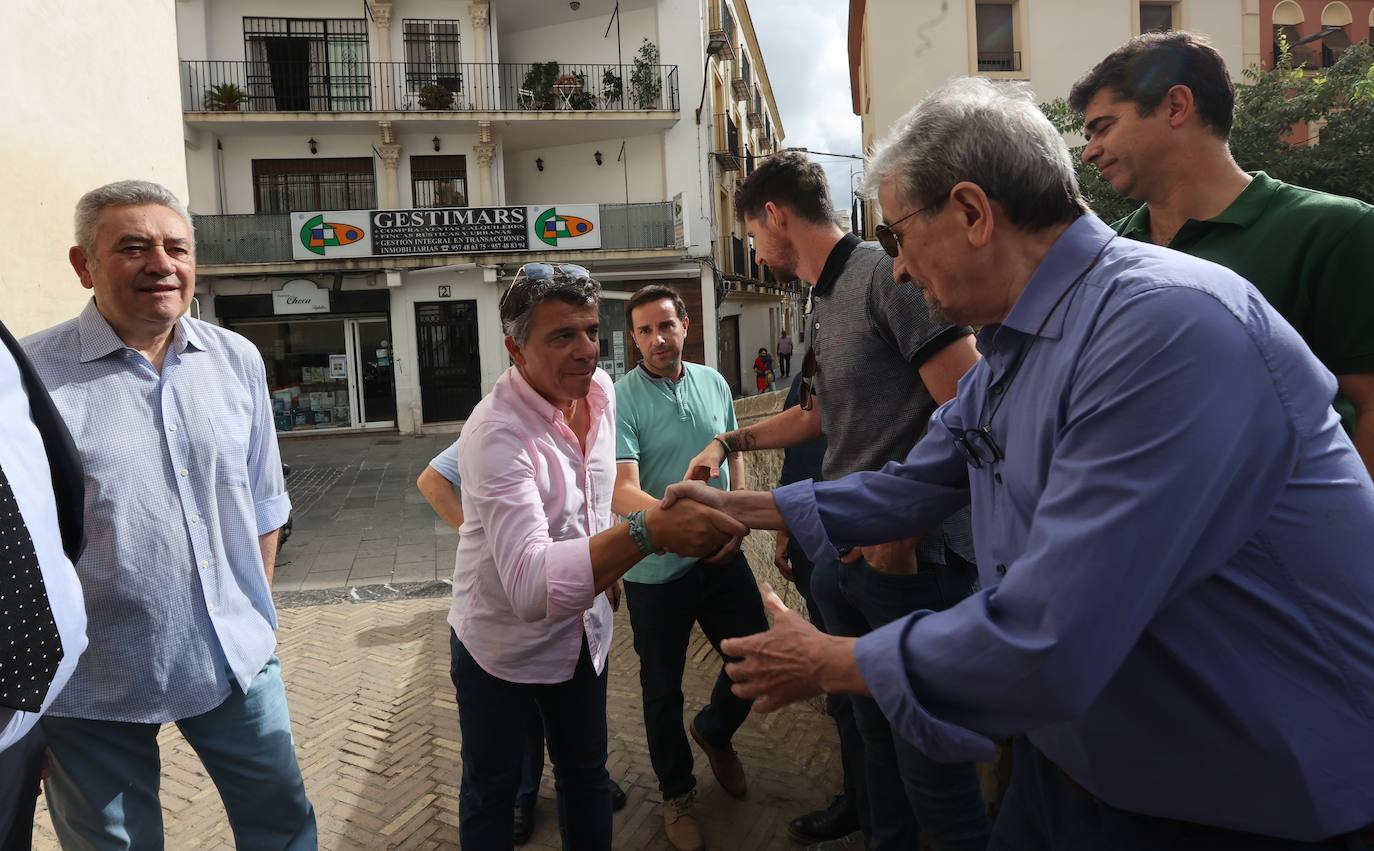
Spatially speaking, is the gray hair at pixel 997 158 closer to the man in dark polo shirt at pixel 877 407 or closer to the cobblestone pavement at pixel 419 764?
the man in dark polo shirt at pixel 877 407

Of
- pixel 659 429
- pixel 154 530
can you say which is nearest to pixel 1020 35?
pixel 659 429

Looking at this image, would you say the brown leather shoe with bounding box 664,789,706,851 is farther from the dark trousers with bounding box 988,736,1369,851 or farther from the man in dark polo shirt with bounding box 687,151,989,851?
the dark trousers with bounding box 988,736,1369,851

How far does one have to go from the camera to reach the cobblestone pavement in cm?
343

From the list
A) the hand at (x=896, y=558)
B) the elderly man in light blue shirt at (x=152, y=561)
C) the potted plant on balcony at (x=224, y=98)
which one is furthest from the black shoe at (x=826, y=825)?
the potted plant on balcony at (x=224, y=98)

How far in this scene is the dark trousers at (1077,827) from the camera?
51.8 inches

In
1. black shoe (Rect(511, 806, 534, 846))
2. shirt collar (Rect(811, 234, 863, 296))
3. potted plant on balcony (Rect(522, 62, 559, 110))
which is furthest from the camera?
potted plant on balcony (Rect(522, 62, 559, 110))

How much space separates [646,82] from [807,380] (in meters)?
20.7

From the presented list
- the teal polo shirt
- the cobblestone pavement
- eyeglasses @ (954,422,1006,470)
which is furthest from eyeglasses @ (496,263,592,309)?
the cobblestone pavement

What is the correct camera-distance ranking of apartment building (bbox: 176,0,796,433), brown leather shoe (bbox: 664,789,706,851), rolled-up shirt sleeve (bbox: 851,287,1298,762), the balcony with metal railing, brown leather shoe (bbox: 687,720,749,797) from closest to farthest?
rolled-up shirt sleeve (bbox: 851,287,1298,762)
brown leather shoe (bbox: 664,789,706,851)
brown leather shoe (bbox: 687,720,749,797)
the balcony with metal railing
apartment building (bbox: 176,0,796,433)

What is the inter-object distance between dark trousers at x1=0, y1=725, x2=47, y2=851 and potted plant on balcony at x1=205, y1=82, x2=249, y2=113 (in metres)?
21.8

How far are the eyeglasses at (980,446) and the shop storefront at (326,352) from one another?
21.1m

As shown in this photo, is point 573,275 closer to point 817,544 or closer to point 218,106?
point 817,544

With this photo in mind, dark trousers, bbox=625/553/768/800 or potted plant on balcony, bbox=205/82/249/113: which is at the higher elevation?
potted plant on balcony, bbox=205/82/249/113

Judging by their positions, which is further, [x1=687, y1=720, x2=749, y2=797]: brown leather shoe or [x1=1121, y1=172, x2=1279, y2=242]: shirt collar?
[x1=687, y1=720, x2=749, y2=797]: brown leather shoe
